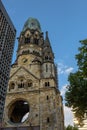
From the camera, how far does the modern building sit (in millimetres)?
13480

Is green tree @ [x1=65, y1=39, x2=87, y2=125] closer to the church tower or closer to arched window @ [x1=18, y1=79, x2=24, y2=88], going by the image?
the church tower

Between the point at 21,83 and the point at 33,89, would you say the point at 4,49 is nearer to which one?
the point at 33,89

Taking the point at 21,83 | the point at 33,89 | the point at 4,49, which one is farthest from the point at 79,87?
the point at 21,83

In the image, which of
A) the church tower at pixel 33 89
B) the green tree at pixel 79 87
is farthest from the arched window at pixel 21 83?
the green tree at pixel 79 87

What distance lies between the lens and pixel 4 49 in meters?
14.9

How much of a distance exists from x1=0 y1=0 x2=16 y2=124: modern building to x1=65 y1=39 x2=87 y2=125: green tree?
6.07 meters

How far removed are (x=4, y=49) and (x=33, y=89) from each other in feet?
66.1

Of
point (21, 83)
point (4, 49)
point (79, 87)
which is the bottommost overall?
point (79, 87)

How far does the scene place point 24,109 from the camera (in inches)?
1615

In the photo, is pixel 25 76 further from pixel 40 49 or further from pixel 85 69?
pixel 85 69

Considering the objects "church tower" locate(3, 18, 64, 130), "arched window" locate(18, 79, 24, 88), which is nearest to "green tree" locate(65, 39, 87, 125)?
"church tower" locate(3, 18, 64, 130)

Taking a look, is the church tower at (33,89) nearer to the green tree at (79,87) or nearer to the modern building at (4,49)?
the green tree at (79,87)

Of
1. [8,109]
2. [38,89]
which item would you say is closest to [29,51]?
[38,89]

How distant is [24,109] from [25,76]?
9000mm
